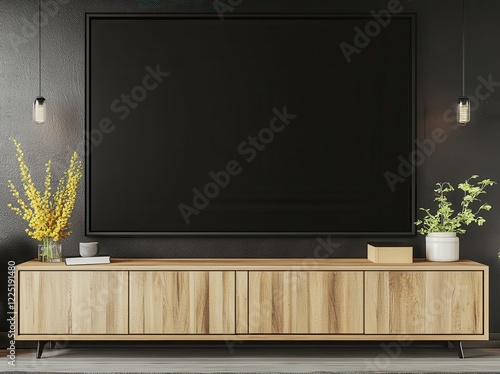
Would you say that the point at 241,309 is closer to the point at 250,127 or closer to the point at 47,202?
the point at 250,127

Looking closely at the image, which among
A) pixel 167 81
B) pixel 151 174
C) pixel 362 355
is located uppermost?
pixel 167 81

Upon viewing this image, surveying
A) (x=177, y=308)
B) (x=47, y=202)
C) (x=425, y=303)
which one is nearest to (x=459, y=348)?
(x=425, y=303)

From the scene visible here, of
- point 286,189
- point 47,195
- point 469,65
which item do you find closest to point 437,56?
point 469,65

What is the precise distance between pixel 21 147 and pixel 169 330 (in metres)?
1.63

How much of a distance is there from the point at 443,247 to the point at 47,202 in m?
2.56

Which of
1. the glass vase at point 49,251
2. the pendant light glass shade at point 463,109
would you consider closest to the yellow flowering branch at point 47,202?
the glass vase at point 49,251

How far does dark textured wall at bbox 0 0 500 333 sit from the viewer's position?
4230 mm

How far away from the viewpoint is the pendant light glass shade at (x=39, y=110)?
400 cm

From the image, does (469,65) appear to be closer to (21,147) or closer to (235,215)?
(235,215)

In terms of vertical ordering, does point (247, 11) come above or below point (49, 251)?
above

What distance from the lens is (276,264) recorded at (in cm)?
386

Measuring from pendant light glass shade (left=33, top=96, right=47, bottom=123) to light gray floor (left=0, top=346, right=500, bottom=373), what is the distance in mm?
1523

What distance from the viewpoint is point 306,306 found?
3795 mm

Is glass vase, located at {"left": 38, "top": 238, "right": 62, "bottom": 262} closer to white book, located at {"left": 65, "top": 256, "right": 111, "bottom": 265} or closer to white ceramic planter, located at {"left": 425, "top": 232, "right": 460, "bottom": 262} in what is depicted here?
white book, located at {"left": 65, "top": 256, "right": 111, "bottom": 265}
